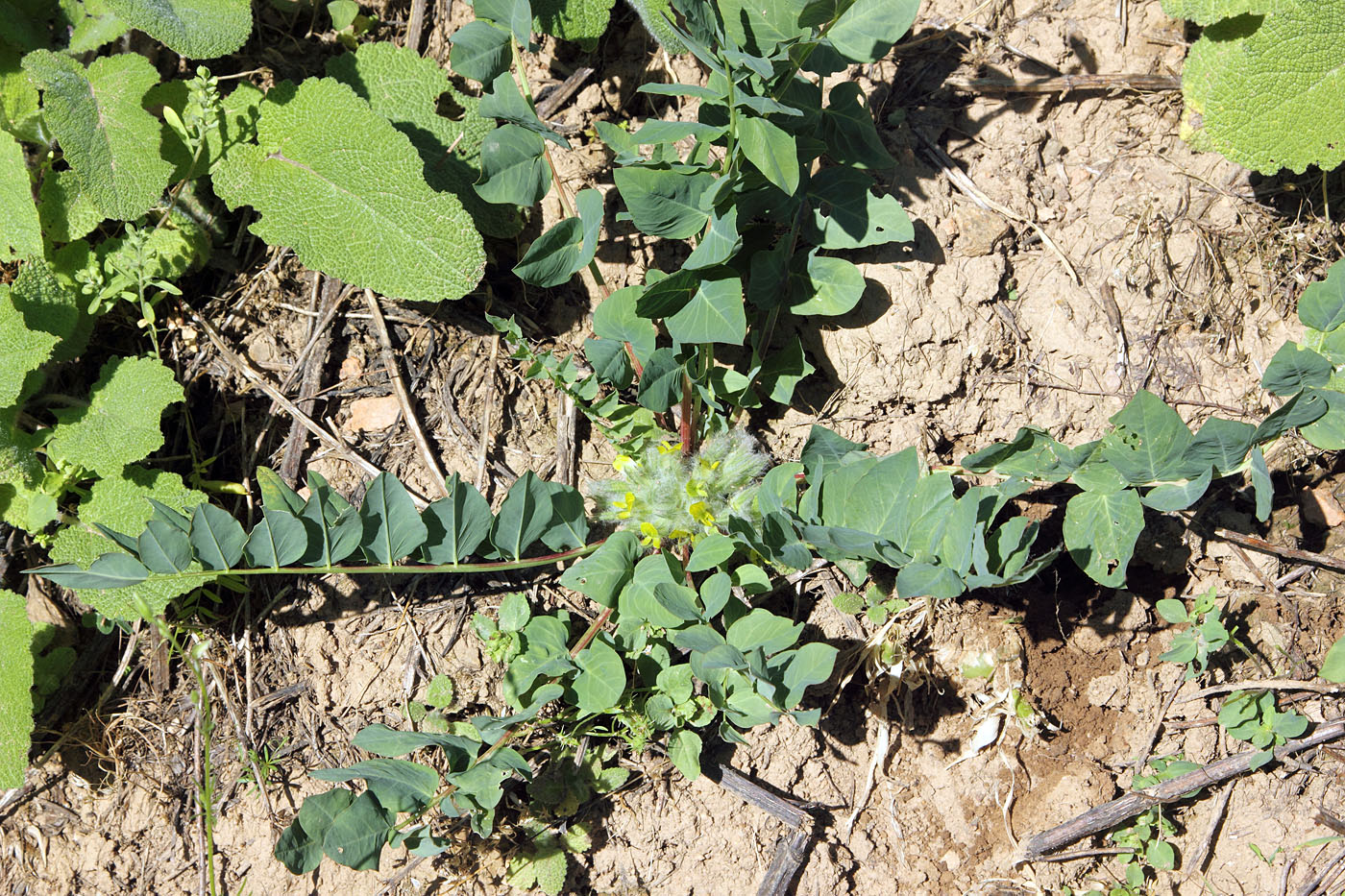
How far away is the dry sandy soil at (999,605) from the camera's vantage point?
292cm

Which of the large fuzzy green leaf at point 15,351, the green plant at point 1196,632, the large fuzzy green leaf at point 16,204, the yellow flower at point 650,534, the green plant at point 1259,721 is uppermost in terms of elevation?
the large fuzzy green leaf at point 16,204

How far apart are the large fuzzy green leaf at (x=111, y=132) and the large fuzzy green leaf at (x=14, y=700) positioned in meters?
1.29

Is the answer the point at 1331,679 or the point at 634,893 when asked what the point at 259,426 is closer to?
the point at 634,893

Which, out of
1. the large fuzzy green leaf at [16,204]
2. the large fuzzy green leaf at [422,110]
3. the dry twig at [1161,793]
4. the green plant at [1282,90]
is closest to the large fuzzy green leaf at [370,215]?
the large fuzzy green leaf at [422,110]

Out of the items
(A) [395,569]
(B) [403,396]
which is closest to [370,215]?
(B) [403,396]

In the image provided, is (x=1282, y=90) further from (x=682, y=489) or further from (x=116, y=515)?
(x=116, y=515)

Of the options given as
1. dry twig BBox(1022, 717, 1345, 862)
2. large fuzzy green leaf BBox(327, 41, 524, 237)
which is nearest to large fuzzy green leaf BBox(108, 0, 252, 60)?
large fuzzy green leaf BBox(327, 41, 524, 237)

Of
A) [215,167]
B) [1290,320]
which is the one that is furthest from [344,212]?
[1290,320]

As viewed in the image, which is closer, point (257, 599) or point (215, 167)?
point (215, 167)

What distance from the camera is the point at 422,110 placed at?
2951mm

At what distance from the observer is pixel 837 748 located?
2.99 m

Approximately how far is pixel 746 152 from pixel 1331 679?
241 cm

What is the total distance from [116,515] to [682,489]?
173 cm

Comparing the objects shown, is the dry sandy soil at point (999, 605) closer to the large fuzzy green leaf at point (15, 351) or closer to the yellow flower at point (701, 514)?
the yellow flower at point (701, 514)
